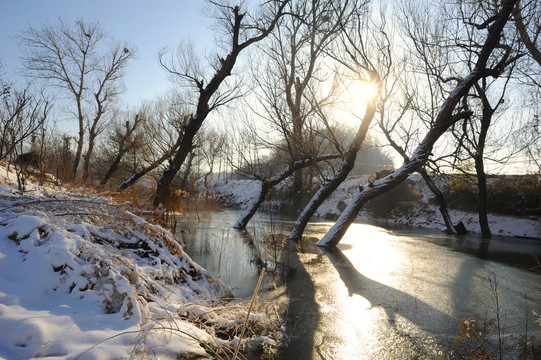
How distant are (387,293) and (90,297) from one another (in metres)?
3.68

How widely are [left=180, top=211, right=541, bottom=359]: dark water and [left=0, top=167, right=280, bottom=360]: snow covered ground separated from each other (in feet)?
2.64

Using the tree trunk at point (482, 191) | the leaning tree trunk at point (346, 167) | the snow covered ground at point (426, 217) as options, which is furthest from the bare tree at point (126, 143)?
the tree trunk at point (482, 191)

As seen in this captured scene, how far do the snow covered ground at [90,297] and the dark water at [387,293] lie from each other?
804mm

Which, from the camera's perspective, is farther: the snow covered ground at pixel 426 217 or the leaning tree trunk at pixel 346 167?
the snow covered ground at pixel 426 217

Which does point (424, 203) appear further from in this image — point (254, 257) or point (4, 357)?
point (4, 357)

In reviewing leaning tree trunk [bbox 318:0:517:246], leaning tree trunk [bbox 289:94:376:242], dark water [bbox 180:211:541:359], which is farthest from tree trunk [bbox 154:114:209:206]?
leaning tree trunk [bbox 318:0:517:246]

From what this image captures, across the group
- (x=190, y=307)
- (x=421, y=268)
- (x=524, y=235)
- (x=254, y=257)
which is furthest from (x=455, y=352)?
(x=524, y=235)

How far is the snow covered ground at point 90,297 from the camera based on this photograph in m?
1.73

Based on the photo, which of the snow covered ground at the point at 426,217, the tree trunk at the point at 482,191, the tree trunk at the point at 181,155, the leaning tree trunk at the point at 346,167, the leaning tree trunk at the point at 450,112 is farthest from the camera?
the snow covered ground at the point at 426,217

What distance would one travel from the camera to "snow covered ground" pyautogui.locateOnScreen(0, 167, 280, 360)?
5.68ft

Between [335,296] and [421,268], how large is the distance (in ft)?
9.05

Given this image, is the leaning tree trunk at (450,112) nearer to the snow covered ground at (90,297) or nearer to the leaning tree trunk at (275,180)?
the leaning tree trunk at (275,180)

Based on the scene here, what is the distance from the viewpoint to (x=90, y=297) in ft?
7.27

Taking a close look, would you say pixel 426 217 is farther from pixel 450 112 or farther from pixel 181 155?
pixel 181 155
